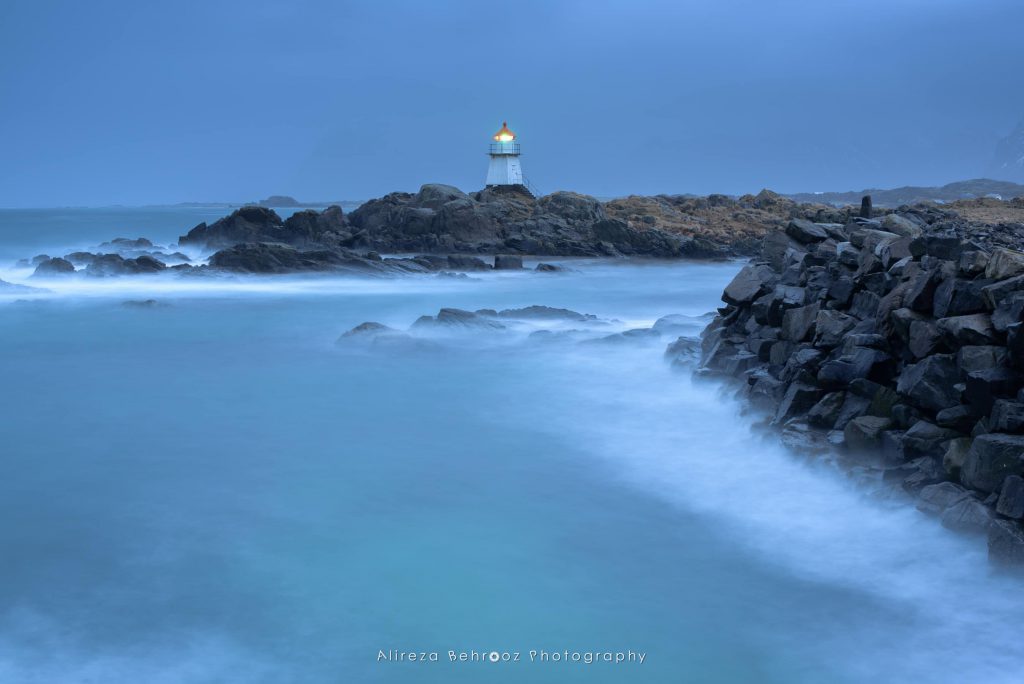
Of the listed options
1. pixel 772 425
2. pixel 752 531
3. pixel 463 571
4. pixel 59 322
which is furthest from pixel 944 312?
pixel 59 322

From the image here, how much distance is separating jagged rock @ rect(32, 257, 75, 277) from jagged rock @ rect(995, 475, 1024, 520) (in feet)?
95.2

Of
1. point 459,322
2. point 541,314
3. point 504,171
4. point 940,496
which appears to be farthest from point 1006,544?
point 504,171

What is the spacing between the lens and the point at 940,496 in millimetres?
6902

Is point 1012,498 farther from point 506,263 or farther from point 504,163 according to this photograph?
point 504,163

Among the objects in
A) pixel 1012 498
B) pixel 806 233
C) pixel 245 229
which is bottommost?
pixel 1012 498

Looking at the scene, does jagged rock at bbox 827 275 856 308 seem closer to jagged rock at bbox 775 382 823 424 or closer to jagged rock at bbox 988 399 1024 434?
jagged rock at bbox 775 382 823 424

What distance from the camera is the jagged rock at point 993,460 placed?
6305 millimetres

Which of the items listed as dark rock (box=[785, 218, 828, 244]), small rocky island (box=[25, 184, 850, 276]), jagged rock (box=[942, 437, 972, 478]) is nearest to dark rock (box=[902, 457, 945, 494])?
jagged rock (box=[942, 437, 972, 478])

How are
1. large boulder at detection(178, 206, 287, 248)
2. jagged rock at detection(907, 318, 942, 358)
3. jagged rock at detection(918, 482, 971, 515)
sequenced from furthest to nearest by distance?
1. large boulder at detection(178, 206, 287, 248)
2. jagged rock at detection(907, 318, 942, 358)
3. jagged rock at detection(918, 482, 971, 515)

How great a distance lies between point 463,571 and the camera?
6797 mm

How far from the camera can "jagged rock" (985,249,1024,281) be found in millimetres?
7609

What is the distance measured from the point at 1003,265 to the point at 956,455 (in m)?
1.86

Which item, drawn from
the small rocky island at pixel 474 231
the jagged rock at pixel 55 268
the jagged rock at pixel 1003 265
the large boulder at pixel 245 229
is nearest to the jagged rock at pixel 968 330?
the jagged rock at pixel 1003 265

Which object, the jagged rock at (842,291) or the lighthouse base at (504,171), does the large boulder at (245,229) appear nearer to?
the lighthouse base at (504,171)
